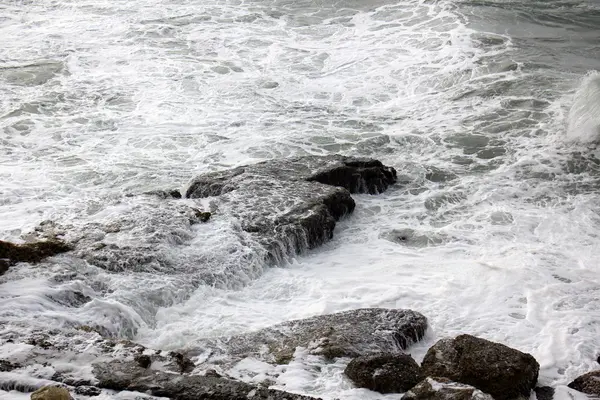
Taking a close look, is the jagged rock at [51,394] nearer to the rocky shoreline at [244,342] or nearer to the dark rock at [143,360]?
the rocky shoreline at [244,342]

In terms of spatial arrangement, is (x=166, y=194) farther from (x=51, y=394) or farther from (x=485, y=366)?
(x=485, y=366)

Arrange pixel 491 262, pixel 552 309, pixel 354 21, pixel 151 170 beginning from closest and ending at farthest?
1. pixel 552 309
2. pixel 491 262
3. pixel 151 170
4. pixel 354 21

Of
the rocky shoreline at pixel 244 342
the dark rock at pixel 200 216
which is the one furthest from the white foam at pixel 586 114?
the dark rock at pixel 200 216

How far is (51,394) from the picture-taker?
14.7 feet

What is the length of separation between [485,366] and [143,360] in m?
2.49

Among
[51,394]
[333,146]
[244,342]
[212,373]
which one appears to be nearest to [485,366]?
[244,342]

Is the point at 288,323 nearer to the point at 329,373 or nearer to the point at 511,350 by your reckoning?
the point at 329,373

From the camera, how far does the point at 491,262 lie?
7.79 meters

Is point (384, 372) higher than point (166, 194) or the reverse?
the reverse

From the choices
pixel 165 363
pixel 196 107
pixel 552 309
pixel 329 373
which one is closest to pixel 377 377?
pixel 329 373

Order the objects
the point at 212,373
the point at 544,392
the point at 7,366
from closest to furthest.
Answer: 1. the point at 7,366
2. the point at 212,373
3. the point at 544,392

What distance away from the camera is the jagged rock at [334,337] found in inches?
231

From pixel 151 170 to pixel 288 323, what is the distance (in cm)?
461

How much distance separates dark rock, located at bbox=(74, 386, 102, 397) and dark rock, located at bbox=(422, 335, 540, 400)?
7.71ft
